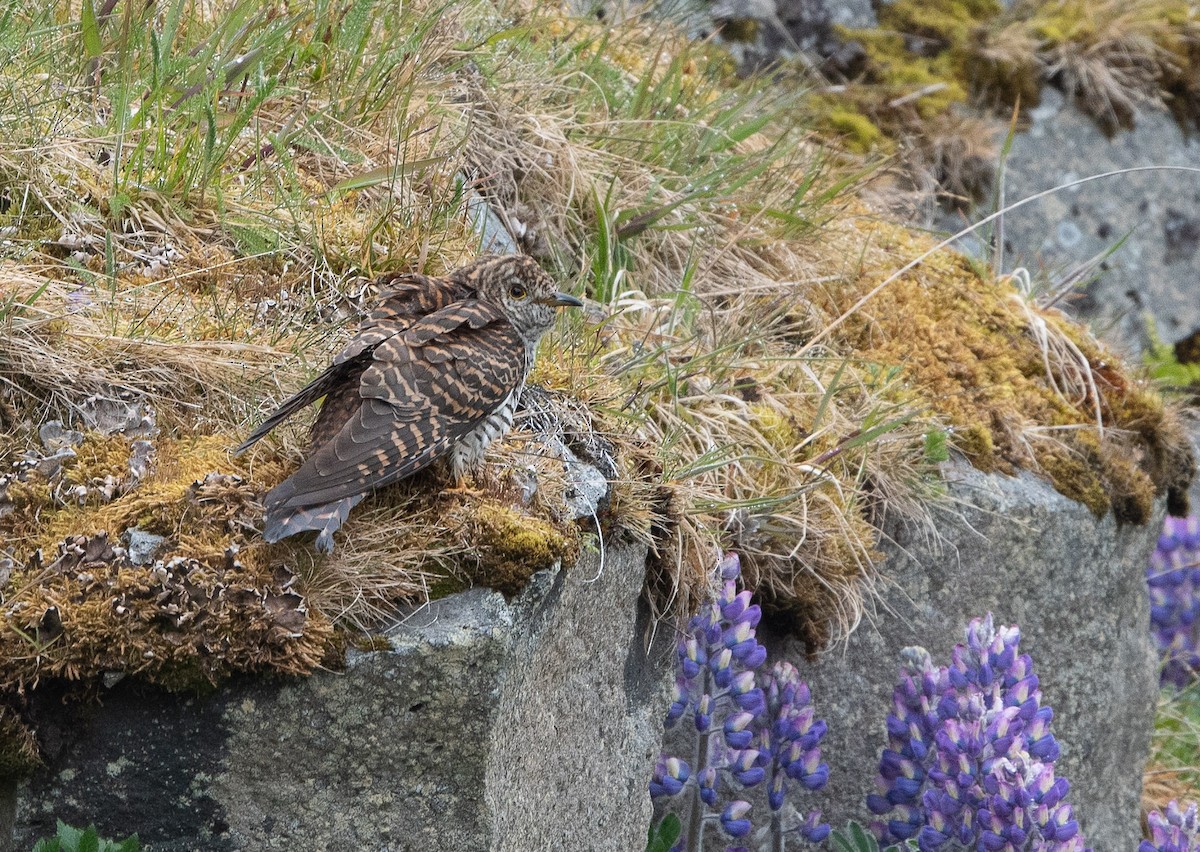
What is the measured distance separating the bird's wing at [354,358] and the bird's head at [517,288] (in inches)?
5.0

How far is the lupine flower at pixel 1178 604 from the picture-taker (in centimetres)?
673

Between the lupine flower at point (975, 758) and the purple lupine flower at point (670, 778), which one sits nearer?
the lupine flower at point (975, 758)

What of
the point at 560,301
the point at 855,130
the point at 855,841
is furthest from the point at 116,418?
the point at 855,130

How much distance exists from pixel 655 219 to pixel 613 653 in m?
1.96

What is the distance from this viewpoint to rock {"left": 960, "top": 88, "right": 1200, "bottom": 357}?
24.8ft

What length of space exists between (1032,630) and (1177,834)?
101cm

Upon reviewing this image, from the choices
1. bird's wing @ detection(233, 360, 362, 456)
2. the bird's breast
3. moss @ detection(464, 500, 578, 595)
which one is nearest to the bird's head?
the bird's breast

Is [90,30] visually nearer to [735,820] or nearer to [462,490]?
[462,490]

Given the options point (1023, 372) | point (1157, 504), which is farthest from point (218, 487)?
point (1157, 504)

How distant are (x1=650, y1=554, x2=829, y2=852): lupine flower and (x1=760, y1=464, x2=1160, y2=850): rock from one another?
1.63 ft

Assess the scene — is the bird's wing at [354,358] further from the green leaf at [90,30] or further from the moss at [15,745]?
the green leaf at [90,30]

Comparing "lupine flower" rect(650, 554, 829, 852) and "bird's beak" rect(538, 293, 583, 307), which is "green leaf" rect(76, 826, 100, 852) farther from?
"bird's beak" rect(538, 293, 583, 307)

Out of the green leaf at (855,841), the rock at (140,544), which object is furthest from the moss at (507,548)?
the green leaf at (855,841)

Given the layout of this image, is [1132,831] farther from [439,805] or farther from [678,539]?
[439,805]
